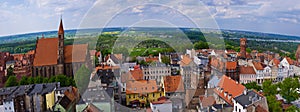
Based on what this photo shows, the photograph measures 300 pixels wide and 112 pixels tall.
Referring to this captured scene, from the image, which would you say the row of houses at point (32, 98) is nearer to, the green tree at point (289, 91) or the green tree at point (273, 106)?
the green tree at point (273, 106)

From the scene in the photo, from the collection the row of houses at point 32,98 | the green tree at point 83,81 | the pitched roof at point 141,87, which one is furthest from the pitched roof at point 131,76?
the row of houses at point 32,98

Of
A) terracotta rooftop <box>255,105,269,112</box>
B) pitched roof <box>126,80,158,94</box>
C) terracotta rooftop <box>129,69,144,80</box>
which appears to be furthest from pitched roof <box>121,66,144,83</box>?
terracotta rooftop <box>255,105,269,112</box>

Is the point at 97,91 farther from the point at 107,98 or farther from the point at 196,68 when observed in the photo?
the point at 196,68

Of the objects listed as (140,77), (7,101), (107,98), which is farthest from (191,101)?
(7,101)

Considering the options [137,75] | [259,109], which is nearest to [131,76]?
[137,75]

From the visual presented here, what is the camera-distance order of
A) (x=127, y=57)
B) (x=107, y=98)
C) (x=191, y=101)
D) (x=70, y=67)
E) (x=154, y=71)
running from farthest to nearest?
(x=127, y=57)
(x=70, y=67)
(x=154, y=71)
(x=191, y=101)
(x=107, y=98)

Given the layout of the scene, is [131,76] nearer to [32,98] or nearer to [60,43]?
[32,98]
